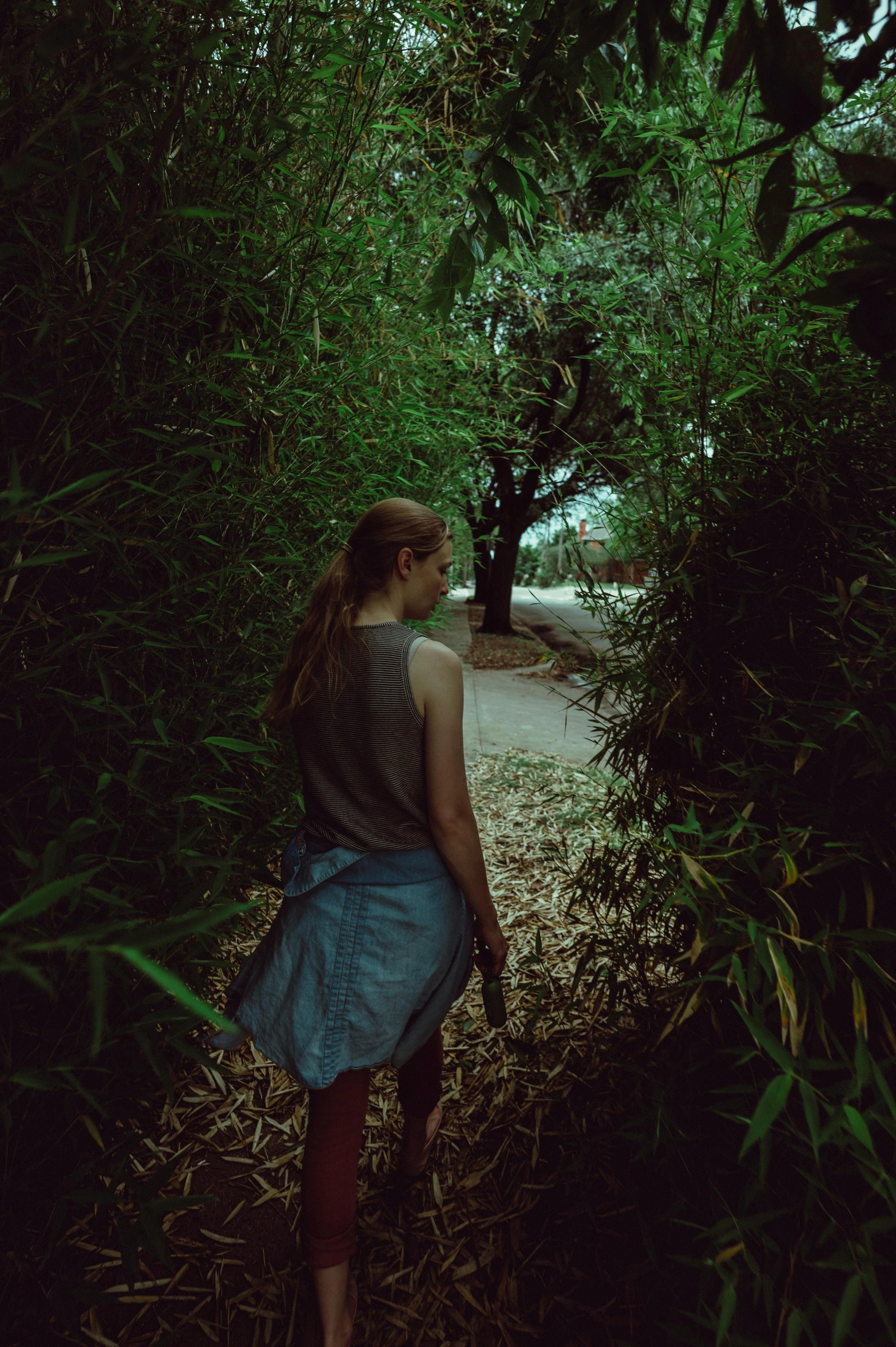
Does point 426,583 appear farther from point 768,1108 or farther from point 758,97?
point 768,1108

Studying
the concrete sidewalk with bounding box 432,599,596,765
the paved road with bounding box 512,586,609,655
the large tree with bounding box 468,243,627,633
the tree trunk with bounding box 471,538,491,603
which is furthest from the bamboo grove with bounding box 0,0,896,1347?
the tree trunk with bounding box 471,538,491,603

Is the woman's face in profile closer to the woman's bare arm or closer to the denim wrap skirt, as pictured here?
the woman's bare arm

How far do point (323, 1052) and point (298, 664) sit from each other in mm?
787

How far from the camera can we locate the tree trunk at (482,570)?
1166 centimetres

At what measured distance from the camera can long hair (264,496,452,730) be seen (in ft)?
4.68

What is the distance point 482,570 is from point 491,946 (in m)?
14.3

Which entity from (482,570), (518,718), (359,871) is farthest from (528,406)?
(359,871)

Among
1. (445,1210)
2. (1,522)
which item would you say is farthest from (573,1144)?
(1,522)

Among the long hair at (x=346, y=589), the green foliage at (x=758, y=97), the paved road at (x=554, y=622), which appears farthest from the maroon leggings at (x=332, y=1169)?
the paved road at (x=554, y=622)

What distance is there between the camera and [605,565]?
1617 mm

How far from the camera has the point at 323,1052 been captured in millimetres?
1340

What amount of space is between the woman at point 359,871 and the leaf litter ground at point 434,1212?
0.19 meters

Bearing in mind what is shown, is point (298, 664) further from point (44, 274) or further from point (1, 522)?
point (44, 274)

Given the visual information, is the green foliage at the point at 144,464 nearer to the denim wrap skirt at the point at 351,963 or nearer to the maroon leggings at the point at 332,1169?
the denim wrap skirt at the point at 351,963
